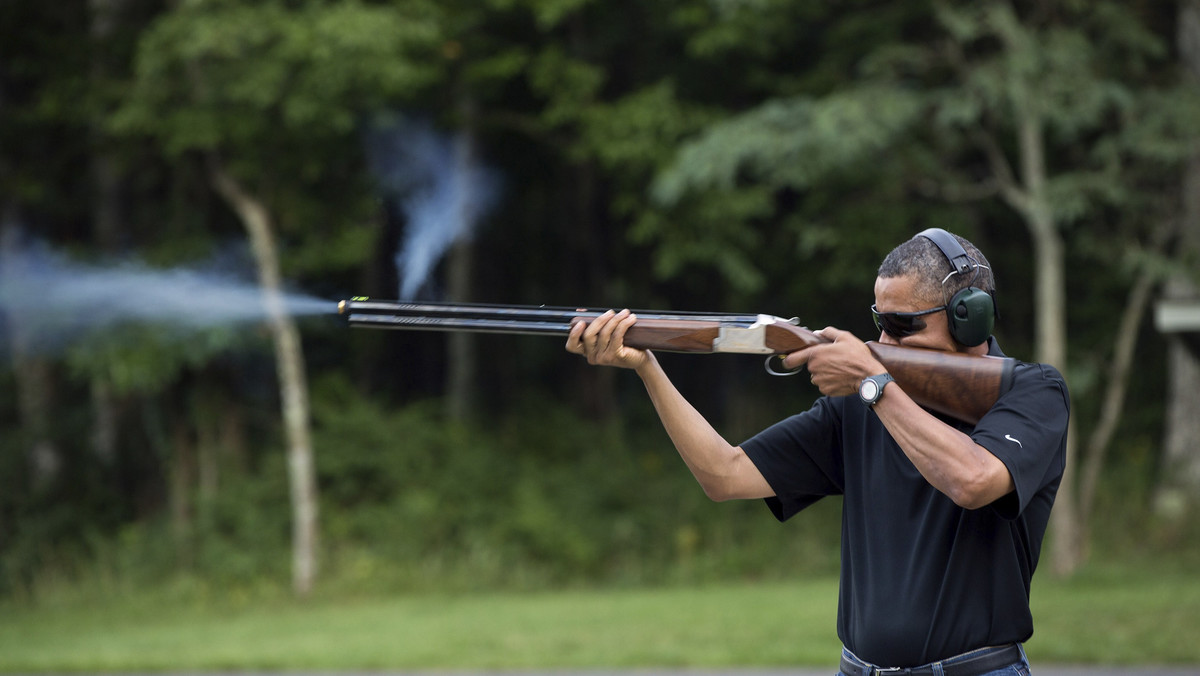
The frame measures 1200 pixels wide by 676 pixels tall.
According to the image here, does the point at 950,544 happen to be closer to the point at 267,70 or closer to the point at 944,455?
the point at 944,455

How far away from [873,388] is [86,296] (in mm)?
11079

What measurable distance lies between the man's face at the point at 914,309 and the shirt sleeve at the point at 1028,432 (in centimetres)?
21

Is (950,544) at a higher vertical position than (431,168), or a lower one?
lower

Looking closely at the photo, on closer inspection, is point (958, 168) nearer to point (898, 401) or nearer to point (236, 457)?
point (236, 457)

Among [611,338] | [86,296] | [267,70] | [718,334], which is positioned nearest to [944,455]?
[718,334]

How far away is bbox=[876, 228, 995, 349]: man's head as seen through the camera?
9.53ft

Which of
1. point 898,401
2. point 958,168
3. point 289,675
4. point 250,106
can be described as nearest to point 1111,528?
point 958,168

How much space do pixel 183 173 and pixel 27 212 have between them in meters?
2.92

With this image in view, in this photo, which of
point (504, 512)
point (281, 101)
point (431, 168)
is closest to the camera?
point (281, 101)

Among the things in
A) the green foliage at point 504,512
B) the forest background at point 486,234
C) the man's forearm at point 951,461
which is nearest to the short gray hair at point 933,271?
the man's forearm at point 951,461

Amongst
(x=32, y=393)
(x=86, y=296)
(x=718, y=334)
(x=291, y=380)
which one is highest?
(x=32, y=393)

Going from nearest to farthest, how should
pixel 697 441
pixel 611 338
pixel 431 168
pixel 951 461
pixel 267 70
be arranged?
pixel 951 461 < pixel 697 441 < pixel 611 338 < pixel 267 70 < pixel 431 168

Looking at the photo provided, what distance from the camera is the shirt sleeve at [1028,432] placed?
266 centimetres

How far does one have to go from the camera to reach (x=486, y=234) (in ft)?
63.1
